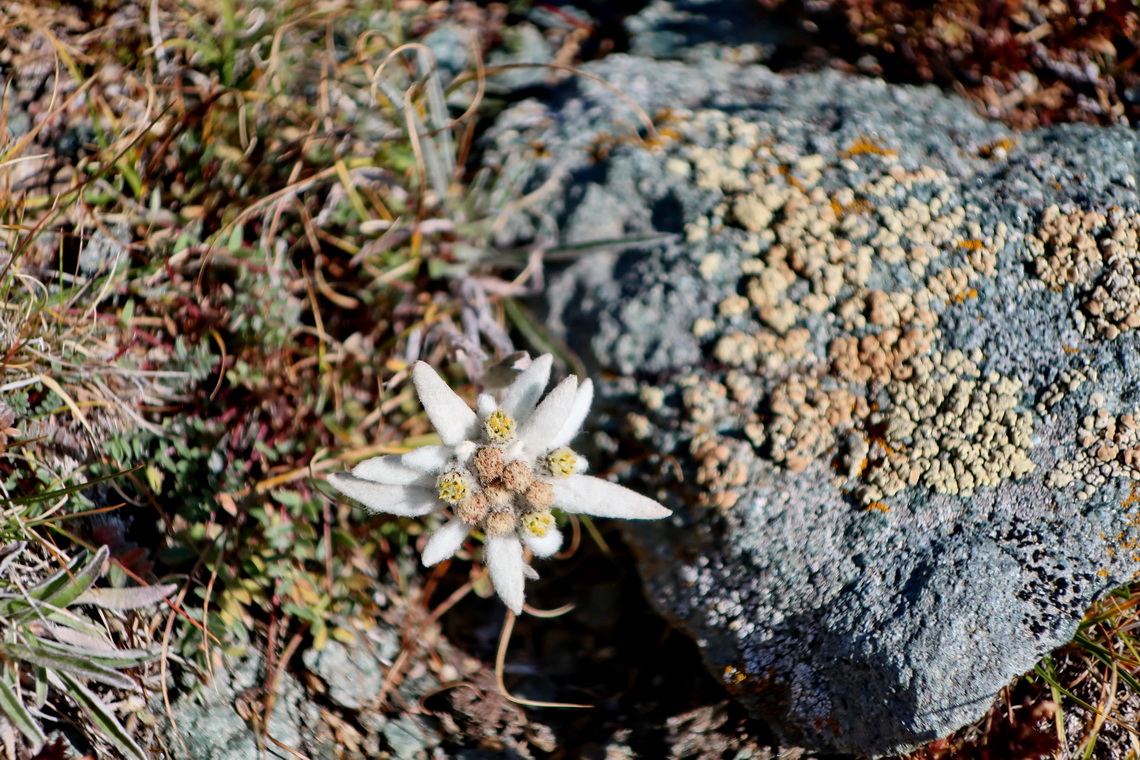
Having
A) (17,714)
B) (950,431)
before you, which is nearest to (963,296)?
(950,431)

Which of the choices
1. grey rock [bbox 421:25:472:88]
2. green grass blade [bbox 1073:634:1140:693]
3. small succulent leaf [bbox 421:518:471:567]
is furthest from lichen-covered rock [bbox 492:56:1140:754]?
grey rock [bbox 421:25:472:88]

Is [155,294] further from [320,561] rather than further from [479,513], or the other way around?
→ [479,513]

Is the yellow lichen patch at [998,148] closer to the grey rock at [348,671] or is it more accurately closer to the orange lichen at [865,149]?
the orange lichen at [865,149]

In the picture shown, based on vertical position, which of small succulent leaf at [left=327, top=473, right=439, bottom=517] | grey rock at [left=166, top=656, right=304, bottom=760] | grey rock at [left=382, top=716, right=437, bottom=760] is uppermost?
small succulent leaf at [left=327, top=473, right=439, bottom=517]

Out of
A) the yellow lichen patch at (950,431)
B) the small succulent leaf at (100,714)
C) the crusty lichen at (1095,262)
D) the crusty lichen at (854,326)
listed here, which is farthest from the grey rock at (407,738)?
the crusty lichen at (1095,262)

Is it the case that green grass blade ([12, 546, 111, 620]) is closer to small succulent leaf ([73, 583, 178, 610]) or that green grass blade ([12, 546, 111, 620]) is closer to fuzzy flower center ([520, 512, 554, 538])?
small succulent leaf ([73, 583, 178, 610])
